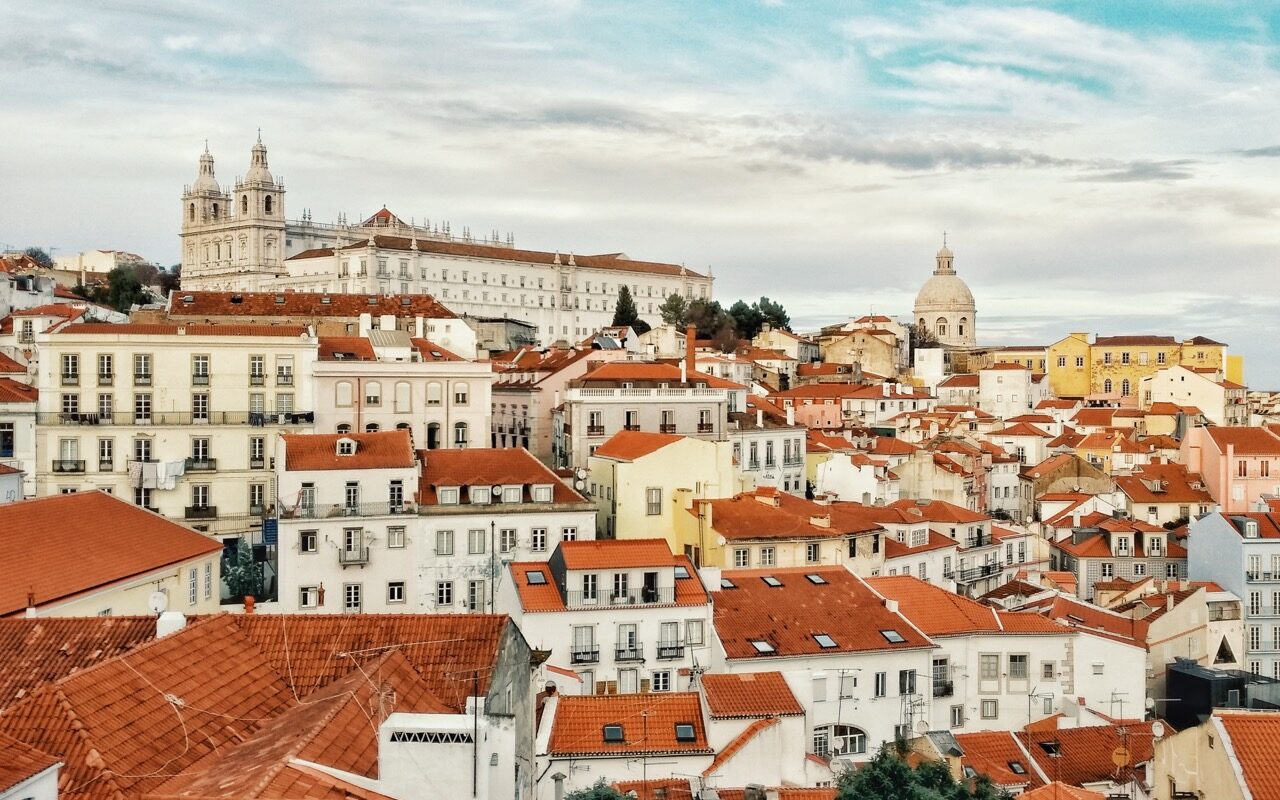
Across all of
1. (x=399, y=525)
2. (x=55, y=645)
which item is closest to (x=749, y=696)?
(x=55, y=645)

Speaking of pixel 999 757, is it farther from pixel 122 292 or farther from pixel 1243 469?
pixel 122 292

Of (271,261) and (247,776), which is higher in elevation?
(271,261)

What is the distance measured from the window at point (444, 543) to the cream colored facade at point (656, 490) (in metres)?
6.64

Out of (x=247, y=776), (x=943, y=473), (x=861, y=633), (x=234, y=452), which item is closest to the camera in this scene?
(x=247, y=776)

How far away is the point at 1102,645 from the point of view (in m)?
34.5

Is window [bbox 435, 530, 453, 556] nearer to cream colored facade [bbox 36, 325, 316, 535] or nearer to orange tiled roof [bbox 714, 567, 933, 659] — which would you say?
orange tiled roof [bbox 714, 567, 933, 659]

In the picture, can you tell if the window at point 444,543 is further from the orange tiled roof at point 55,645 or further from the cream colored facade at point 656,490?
the orange tiled roof at point 55,645

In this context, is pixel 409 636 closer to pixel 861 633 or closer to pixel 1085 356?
pixel 861 633

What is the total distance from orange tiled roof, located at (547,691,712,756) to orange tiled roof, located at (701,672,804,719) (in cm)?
47

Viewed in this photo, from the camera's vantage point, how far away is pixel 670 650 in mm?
32094

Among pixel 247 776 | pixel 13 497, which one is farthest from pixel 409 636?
pixel 13 497

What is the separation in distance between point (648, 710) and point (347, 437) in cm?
1736

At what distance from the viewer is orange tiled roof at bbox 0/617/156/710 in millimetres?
15984

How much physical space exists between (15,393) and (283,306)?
90.2 feet
